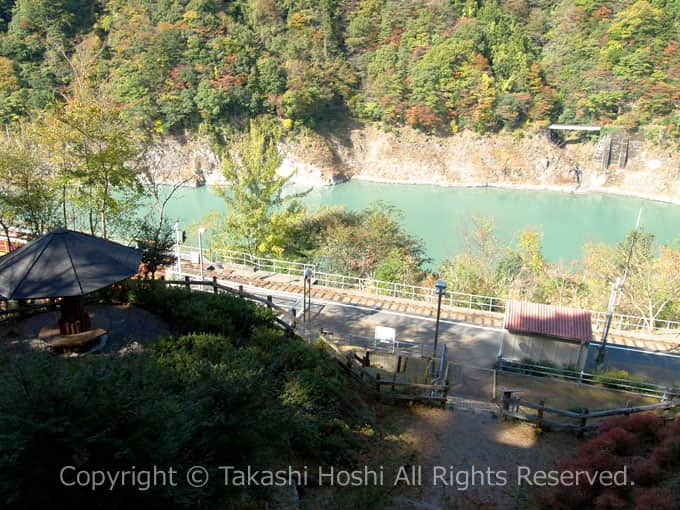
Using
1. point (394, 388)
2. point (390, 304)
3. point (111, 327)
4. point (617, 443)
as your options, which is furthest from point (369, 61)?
point (617, 443)

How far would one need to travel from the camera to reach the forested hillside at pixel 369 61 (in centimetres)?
4456

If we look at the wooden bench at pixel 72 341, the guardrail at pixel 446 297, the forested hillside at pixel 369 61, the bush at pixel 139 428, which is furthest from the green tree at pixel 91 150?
the forested hillside at pixel 369 61

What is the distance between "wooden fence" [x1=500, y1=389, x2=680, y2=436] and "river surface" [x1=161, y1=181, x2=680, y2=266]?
18.0 m

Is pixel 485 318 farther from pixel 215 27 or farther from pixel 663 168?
pixel 215 27

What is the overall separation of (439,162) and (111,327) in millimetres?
44294

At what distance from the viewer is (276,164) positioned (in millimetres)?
21703

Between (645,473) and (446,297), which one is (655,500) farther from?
(446,297)

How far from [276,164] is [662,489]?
19.0 m

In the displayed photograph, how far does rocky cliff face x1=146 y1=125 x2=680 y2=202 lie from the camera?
4484 centimetres

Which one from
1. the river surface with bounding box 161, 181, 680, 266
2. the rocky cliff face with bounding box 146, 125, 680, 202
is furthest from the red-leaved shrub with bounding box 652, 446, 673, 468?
the rocky cliff face with bounding box 146, 125, 680, 202

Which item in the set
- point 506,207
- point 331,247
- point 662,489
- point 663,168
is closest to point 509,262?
point 331,247

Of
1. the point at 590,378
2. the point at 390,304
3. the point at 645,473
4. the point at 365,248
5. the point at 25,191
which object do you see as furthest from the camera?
the point at 365,248

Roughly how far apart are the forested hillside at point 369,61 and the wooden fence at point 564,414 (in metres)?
42.6

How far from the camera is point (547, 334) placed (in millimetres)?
9852
